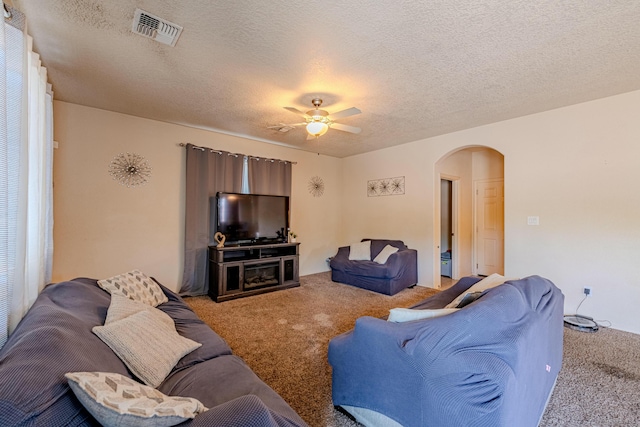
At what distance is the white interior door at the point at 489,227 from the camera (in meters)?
5.41

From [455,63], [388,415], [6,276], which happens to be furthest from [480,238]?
[6,276]

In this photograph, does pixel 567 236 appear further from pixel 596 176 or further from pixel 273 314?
pixel 273 314

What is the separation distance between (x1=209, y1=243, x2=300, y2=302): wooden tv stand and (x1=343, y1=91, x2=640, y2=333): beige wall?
3.31 m

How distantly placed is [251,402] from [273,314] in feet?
8.95

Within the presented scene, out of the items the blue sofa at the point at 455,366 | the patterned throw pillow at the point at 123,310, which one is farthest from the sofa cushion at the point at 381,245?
the patterned throw pillow at the point at 123,310

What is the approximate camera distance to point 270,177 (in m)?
5.01

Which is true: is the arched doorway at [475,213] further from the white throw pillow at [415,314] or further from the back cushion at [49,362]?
the back cushion at [49,362]

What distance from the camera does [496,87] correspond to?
290cm

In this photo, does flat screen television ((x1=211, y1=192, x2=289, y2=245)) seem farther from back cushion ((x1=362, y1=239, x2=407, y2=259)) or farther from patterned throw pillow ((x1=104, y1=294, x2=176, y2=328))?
patterned throw pillow ((x1=104, y1=294, x2=176, y2=328))

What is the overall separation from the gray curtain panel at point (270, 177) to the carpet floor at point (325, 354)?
185 cm

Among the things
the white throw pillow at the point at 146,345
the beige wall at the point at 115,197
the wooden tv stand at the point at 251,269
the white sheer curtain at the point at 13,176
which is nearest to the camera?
the white sheer curtain at the point at 13,176

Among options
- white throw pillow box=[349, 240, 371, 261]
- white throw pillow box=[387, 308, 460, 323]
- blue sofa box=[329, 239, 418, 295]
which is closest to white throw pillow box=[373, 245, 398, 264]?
blue sofa box=[329, 239, 418, 295]

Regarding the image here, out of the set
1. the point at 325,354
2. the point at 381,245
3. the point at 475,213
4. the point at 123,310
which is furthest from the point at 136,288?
the point at 475,213

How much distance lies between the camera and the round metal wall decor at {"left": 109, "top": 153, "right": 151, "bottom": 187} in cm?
369
